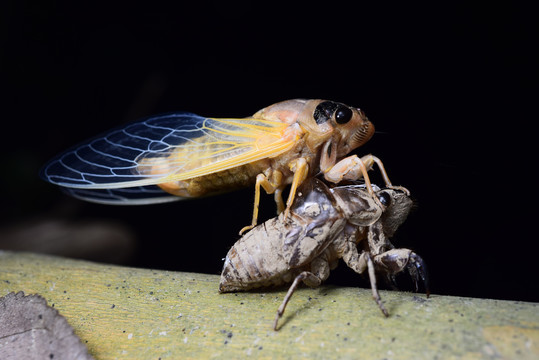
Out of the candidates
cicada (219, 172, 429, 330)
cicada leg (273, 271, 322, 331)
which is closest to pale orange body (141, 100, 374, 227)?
cicada (219, 172, 429, 330)

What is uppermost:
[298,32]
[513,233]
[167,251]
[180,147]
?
[298,32]

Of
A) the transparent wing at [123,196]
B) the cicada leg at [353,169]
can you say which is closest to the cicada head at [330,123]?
the cicada leg at [353,169]

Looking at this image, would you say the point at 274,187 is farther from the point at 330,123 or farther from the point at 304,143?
the point at 330,123

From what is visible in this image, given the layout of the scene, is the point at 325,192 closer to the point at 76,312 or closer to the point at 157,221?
the point at 76,312

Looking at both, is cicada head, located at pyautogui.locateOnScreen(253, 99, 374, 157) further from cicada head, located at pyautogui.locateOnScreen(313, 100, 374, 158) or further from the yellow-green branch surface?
the yellow-green branch surface

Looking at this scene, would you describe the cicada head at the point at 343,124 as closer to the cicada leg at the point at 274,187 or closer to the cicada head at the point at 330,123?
the cicada head at the point at 330,123

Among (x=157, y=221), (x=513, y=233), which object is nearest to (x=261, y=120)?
(x=513, y=233)

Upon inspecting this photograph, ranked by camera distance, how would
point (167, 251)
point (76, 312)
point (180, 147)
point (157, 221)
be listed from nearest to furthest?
1. point (76, 312)
2. point (180, 147)
3. point (167, 251)
4. point (157, 221)
